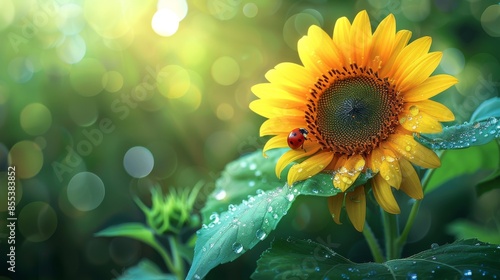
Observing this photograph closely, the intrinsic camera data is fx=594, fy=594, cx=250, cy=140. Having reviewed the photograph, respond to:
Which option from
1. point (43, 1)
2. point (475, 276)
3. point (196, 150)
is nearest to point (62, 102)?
point (43, 1)

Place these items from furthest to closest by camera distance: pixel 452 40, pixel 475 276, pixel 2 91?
pixel 2 91, pixel 452 40, pixel 475 276

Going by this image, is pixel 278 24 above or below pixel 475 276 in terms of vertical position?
above

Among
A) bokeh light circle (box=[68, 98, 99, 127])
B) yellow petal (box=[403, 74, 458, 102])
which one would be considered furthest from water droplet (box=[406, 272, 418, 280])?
bokeh light circle (box=[68, 98, 99, 127])

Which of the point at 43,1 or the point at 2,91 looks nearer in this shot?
the point at 43,1

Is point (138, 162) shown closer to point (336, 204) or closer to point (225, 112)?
point (225, 112)

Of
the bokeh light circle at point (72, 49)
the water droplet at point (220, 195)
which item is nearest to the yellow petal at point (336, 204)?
the water droplet at point (220, 195)

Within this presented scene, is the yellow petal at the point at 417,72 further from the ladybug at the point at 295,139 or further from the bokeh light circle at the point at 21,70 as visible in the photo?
the bokeh light circle at the point at 21,70

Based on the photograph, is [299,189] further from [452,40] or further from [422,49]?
[452,40]
